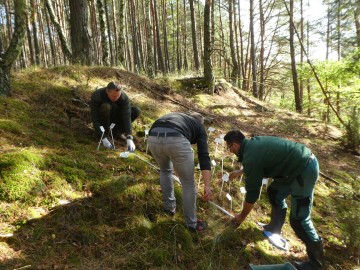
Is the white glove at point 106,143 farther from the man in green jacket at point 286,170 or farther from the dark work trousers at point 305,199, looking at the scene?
the dark work trousers at point 305,199

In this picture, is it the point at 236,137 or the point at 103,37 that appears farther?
the point at 103,37

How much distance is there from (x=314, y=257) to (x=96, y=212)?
2.67 m

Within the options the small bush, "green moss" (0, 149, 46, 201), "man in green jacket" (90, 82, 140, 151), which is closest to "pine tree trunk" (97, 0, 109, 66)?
"man in green jacket" (90, 82, 140, 151)

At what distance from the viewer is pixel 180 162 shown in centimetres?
300

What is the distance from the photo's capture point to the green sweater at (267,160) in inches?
116

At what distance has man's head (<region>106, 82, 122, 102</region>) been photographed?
14.0 ft

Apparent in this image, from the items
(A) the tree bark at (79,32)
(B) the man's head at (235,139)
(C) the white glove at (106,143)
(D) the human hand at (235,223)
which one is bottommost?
(D) the human hand at (235,223)

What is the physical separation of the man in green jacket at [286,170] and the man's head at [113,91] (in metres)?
2.05

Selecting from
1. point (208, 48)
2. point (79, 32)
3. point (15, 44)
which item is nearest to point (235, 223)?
point (15, 44)

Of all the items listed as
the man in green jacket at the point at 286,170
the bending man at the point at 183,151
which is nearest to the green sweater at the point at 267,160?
the man in green jacket at the point at 286,170

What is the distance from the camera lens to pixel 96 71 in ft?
24.1

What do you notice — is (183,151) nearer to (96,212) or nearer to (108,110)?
(96,212)

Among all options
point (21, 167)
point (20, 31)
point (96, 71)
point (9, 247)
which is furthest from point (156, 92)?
point (9, 247)

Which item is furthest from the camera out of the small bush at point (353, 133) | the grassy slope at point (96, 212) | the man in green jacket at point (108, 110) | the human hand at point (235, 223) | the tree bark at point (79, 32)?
the tree bark at point (79, 32)
